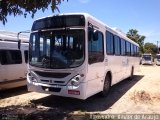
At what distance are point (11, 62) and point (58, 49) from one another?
3987mm

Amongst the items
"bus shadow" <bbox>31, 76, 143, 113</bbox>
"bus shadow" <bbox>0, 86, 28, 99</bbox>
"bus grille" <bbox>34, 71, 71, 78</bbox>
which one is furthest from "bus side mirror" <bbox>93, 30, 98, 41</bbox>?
"bus shadow" <bbox>0, 86, 28, 99</bbox>

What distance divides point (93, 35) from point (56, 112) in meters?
2.89

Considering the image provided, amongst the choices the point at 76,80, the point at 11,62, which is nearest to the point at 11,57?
the point at 11,62

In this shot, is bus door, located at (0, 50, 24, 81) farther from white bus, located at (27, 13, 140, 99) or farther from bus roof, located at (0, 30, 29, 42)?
white bus, located at (27, 13, 140, 99)

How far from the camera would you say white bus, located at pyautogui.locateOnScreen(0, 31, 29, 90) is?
1166cm

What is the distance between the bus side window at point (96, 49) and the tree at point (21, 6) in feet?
7.65

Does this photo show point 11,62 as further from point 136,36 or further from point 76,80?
point 136,36

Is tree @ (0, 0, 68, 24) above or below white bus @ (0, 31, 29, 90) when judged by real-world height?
above

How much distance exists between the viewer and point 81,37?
8.82 meters

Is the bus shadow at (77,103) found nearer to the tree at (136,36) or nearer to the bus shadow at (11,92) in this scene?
the bus shadow at (11,92)

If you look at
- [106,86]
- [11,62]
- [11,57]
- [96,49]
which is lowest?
[106,86]

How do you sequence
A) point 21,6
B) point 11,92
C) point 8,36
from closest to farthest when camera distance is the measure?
point 21,6 < point 8,36 < point 11,92

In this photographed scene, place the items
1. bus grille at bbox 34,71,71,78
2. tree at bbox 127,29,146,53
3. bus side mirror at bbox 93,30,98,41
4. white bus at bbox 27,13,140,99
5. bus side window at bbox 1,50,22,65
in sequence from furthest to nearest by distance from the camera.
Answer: tree at bbox 127,29,146,53
bus side window at bbox 1,50,22,65
bus side mirror at bbox 93,30,98,41
bus grille at bbox 34,71,71,78
white bus at bbox 27,13,140,99

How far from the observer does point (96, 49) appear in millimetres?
9719
